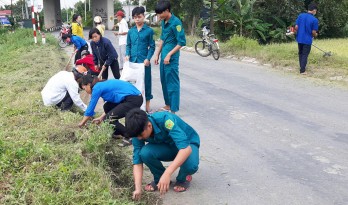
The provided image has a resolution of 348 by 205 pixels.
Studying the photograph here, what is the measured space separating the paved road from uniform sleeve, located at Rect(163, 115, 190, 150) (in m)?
0.67

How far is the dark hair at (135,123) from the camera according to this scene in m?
2.94

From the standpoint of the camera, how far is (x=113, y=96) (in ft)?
14.8

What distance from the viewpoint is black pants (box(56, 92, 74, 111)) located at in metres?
5.39

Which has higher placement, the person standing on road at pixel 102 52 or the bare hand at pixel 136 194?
the person standing on road at pixel 102 52

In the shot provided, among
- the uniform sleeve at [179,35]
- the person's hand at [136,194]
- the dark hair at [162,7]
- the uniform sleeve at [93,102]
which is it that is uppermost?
the dark hair at [162,7]

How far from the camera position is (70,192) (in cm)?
283

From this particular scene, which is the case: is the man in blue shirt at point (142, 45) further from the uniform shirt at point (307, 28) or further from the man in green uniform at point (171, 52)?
the uniform shirt at point (307, 28)

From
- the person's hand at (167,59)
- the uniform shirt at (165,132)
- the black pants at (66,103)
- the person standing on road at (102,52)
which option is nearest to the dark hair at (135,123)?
the uniform shirt at (165,132)

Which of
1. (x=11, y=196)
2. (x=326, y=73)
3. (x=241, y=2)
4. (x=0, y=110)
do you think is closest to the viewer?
(x=11, y=196)

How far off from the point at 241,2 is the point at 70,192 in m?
16.5

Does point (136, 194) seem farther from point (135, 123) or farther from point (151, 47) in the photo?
point (151, 47)

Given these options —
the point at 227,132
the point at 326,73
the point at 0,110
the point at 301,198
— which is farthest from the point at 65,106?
the point at 326,73

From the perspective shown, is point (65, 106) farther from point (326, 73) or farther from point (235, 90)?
point (326, 73)

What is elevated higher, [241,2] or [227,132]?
[241,2]
